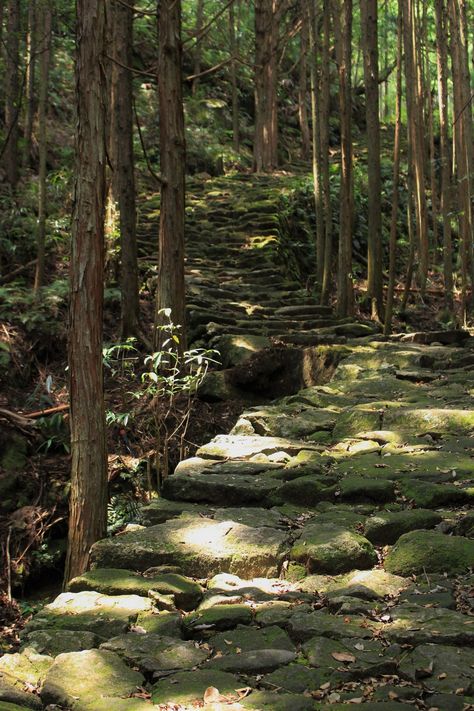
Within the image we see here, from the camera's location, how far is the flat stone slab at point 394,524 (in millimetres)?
3832

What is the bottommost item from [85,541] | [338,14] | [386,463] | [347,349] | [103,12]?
[85,541]

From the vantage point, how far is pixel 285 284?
12484 mm

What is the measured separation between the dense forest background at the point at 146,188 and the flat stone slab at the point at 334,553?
63.7 inches

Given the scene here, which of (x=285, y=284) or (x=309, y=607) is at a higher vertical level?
(x=285, y=284)

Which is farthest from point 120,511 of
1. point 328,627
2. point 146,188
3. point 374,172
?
point 146,188

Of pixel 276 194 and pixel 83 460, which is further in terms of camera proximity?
pixel 276 194

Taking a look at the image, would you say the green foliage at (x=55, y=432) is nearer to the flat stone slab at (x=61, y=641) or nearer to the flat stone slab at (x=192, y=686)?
the flat stone slab at (x=61, y=641)

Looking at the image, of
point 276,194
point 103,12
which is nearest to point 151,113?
point 276,194

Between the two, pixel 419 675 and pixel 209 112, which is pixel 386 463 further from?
pixel 209 112

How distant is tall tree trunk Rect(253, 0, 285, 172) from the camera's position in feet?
64.2

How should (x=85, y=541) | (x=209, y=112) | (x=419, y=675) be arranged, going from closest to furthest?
(x=419, y=675)
(x=85, y=541)
(x=209, y=112)

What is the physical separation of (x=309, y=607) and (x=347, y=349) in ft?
18.2

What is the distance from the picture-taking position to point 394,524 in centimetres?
386

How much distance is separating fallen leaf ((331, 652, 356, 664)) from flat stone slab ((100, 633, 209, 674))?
1.59ft
